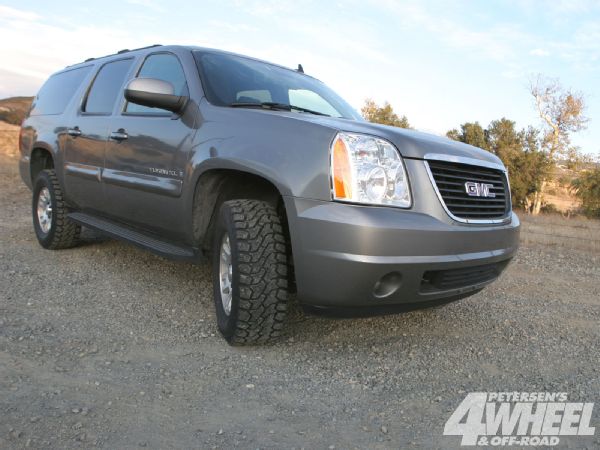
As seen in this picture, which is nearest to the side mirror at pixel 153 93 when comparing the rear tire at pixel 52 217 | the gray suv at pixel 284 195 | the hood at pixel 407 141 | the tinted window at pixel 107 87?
the gray suv at pixel 284 195

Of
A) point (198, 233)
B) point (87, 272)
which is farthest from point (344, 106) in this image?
point (87, 272)

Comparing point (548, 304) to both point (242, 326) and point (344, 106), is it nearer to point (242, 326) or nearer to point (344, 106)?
point (344, 106)

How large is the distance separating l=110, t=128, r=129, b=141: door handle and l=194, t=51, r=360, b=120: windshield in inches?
30.9

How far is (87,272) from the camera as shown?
4242 millimetres

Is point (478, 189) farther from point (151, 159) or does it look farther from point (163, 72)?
point (163, 72)

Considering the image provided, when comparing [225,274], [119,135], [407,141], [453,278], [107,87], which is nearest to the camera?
[407,141]

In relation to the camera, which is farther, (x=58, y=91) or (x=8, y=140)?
(x=8, y=140)

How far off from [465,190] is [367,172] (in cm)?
64

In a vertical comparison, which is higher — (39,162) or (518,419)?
(39,162)

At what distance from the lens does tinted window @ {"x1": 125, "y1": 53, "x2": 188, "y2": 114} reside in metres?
3.52

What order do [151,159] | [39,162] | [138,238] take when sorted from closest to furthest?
[151,159] < [138,238] < [39,162]

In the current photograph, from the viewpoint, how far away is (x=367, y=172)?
2.42 metres

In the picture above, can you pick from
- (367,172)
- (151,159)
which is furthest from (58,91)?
(367,172)

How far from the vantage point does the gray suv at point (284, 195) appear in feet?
7.91
